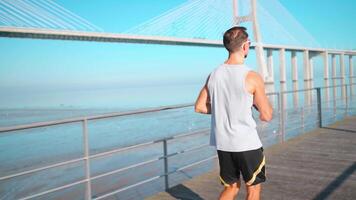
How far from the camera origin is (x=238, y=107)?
169 cm

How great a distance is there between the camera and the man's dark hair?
1.70 metres

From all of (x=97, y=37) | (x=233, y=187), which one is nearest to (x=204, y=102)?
(x=233, y=187)

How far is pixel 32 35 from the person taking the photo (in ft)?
77.0

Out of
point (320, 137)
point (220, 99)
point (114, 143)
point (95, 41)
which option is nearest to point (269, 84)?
point (95, 41)

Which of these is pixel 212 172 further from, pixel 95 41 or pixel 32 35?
pixel 95 41

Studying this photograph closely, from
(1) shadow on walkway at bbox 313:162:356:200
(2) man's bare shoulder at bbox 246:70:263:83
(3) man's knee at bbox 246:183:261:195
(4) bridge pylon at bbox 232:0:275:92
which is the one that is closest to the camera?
(2) man's bare shoulder at bbox 246:70:263:83

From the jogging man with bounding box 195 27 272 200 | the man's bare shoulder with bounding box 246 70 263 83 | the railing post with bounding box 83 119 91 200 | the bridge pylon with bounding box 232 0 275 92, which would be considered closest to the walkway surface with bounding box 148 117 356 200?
the railing post with bounding box 83 119 91 200

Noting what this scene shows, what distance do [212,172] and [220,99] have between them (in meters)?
1.92

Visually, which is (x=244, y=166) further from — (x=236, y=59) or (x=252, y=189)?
(x=236, y=59)

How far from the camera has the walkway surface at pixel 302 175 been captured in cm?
285

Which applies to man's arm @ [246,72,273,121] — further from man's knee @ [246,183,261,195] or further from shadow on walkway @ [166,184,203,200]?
shadow on walkway @ [166,184,203,200]

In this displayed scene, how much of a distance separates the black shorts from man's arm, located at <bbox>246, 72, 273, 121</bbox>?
6.7 inches

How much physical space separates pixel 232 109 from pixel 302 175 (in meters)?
1.92

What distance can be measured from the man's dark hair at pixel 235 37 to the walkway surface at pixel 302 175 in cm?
143
